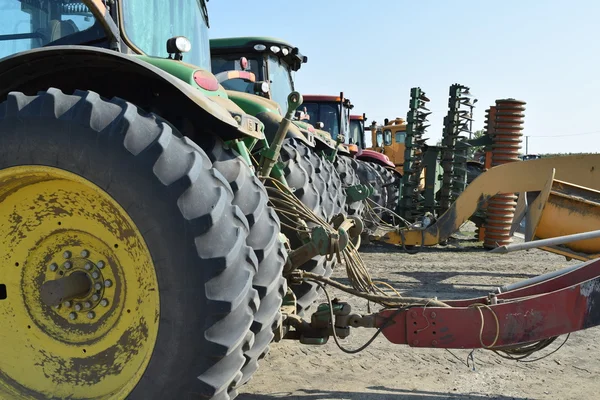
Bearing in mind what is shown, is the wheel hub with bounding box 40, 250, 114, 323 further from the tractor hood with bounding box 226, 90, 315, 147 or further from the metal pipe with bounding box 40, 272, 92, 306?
the tractor hood with bounding box 226, 90, 315, 147

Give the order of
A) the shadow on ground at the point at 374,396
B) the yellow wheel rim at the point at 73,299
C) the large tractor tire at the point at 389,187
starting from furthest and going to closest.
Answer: the large tractor tire at the point at 389,187 < the shadow on ground at the point at 374,396 < the yellow wheel rim at the point at 73,299

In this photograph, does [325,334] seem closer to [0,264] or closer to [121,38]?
[0,264]

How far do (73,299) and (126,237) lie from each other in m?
0.37

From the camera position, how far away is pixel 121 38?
3020mm

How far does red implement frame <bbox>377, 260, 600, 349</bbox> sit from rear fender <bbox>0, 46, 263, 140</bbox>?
3.77 ft

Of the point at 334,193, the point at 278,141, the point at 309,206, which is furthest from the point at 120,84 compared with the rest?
the point at 334,193

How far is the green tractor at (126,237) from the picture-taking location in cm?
209

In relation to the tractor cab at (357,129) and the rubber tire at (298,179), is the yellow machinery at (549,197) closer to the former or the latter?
the rubber tire at (298,179)

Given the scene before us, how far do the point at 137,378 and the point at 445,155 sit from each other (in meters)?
7.91

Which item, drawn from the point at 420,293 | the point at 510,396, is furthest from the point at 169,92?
the point at 420,293

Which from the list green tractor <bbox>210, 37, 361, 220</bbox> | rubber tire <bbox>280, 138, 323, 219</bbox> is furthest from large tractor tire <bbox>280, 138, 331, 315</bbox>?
green tractor <bbox>210, 37, 361, 220</bbox>

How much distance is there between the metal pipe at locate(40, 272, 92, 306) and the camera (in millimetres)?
2291

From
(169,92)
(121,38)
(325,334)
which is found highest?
(121,38)

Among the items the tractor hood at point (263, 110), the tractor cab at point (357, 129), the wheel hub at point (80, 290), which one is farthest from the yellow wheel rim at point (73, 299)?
→ the tractor cab at point (357, 129)
